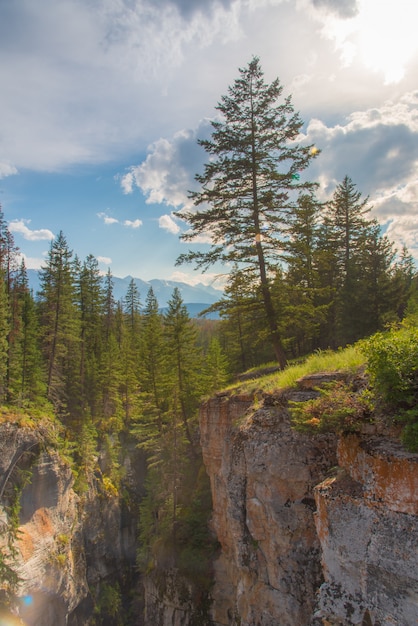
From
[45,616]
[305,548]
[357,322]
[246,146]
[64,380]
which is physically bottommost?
[45,616]

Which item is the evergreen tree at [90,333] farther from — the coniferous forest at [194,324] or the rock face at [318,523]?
the rock face at [318,523]

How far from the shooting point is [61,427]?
89.3ft

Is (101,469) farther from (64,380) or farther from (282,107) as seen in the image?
(282,107)

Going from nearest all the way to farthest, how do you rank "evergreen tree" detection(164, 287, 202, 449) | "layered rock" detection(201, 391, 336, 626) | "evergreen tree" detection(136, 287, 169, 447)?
"layered rock" detection(201, 391, 336, 626) → "evergreen tree" detection(164, 287, 202, 449) → "evergreen tree" detection(136, 287, 169, 447)

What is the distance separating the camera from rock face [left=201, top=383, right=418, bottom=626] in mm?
5430

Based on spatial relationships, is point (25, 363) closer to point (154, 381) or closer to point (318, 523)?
point (154, 381)

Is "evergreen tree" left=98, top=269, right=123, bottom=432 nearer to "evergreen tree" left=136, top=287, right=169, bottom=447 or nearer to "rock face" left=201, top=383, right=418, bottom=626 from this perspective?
"evergreen tree" left=136, top=287, right=169, bottom=447

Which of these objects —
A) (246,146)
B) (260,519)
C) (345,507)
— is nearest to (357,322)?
(246,146)

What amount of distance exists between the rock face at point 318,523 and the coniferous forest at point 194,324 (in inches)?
220

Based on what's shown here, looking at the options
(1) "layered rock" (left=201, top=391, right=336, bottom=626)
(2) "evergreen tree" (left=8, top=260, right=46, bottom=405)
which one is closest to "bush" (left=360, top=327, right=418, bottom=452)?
(1) "layered rock" (left=201, top=391, right=336, bottom=626)

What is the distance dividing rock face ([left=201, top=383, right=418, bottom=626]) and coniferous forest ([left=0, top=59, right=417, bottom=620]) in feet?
18.3

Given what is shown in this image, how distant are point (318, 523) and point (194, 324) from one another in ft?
76.2

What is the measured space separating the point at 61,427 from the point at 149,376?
764cm

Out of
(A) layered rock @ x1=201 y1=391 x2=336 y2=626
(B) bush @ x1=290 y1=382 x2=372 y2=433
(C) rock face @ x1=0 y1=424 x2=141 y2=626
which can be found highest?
(B) bush @ x1=290 y1=382 x2=372 y2=433
